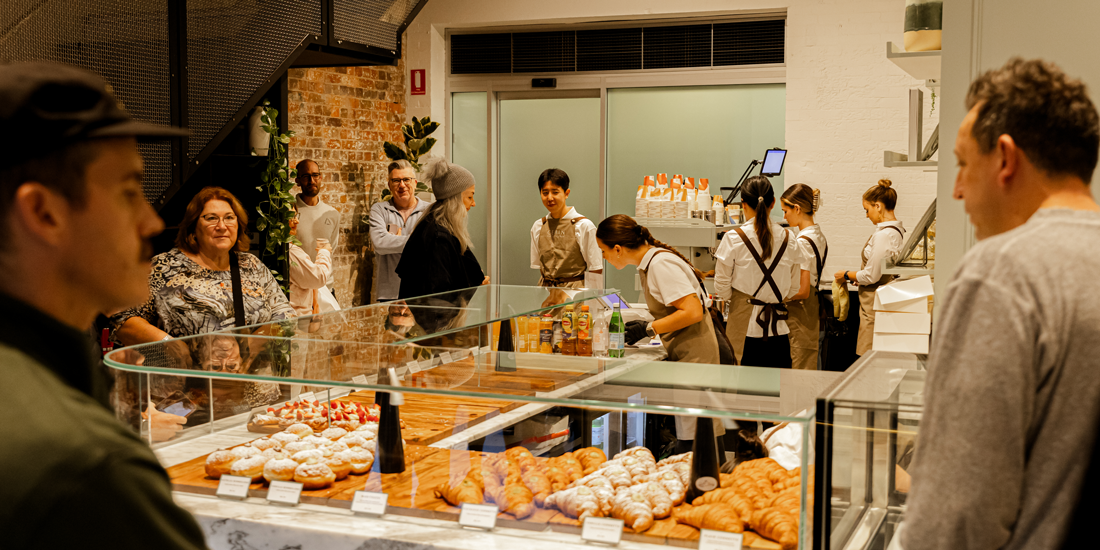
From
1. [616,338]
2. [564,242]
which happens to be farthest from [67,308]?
[564,242]

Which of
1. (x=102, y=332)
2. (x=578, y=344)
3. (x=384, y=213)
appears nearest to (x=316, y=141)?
(x=384, y=213)

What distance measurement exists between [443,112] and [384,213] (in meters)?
1.94

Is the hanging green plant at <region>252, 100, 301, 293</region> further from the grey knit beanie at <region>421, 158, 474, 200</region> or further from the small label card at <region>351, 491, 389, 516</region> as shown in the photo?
the small label card at <region>351, 491, 389, 516</region>

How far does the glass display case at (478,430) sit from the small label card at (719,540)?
0.02 m

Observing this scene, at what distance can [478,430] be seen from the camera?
7.22ft

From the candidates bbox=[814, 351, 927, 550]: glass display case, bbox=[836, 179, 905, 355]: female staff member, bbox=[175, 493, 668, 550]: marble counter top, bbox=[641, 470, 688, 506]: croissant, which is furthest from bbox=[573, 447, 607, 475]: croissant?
bbox=[836, 179, 905, 355]: female staff member

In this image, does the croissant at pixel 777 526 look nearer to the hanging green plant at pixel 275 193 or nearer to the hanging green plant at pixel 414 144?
the hanging green plant at pixel 275 193

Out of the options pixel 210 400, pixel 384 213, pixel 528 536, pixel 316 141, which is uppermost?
pixel 316 141

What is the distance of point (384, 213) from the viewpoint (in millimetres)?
7219

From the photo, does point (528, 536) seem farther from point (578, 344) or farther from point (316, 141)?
point (316, 141)

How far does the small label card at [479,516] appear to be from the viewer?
1.97m

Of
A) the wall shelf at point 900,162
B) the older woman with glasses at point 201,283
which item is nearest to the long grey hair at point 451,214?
the older woman with glasses at point 201,283

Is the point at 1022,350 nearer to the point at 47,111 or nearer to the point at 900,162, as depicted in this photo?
the point at 47,111

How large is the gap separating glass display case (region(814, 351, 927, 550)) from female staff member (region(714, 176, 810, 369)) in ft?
11.0
